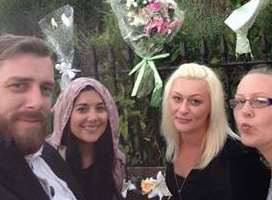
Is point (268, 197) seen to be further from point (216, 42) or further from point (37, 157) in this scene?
point (216, 42)

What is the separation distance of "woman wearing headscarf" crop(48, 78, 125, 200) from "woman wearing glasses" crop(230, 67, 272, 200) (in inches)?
38.9

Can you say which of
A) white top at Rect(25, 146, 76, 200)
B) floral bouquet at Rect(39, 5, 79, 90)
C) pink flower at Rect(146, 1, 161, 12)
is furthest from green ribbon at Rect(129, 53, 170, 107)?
white top at Rect(25, 146, 76, 200)

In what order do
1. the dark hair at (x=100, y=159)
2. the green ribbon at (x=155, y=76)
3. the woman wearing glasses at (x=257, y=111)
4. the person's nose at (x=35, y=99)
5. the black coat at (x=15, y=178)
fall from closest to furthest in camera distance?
the black coat at (x=15, y=178) < the person's nose at (x=35, y=99) < the woman wearing glasses at (x=257, y=111) < the dark hair at (x=100, y=159) < the green ribbon at (x=155, y=76)

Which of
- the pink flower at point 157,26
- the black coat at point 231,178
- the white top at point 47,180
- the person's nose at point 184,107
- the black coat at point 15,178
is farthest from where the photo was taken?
the pink flower at point 157,26

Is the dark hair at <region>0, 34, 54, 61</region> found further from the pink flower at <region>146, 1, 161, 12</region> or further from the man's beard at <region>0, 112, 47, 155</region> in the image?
the pink flower at <region>146, 1, 161, 12</region>

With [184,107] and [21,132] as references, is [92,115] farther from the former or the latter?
[21,132]

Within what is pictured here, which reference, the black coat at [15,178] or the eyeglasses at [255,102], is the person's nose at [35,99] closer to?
the black coat at [15,178]

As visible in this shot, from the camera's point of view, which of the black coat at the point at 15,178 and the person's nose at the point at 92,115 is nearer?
the black coat at the point at 15,178

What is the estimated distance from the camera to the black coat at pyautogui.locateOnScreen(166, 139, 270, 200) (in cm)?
304

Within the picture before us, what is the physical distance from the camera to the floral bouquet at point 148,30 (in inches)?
183

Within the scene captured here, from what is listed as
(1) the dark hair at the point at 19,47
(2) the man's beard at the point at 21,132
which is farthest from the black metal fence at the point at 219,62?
(2) the man's beard at the point at 21,132

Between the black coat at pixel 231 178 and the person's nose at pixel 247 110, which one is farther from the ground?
the person's nose at pixel 247 110

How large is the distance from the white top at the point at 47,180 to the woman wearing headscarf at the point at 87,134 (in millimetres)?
875

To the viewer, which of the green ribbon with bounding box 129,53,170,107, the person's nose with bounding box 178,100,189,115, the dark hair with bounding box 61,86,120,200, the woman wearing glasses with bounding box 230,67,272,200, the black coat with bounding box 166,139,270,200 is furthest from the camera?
the green ribbon with bounding box 129,53,170,107
